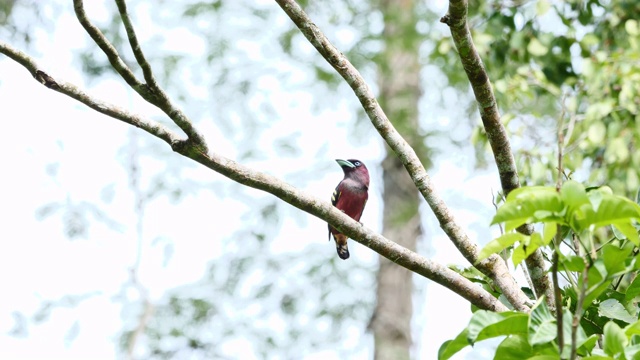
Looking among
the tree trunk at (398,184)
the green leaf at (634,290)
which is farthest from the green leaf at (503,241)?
the tree trunk at (398,184)

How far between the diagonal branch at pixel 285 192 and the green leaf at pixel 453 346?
728 mm

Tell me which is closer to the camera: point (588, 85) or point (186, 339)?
point (588, 85)

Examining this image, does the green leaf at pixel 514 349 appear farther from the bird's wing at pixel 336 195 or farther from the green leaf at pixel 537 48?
the bird's wing at pixel 336 195

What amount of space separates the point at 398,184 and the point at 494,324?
6839 mm

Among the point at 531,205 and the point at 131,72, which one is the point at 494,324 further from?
the point at 131,72

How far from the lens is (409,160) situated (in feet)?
10.1

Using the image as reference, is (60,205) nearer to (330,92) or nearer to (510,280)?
(330,92)

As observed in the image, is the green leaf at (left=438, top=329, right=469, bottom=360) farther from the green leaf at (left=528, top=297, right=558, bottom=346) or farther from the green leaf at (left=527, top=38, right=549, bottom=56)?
the green leaf at (left=527, top=38, right=549, bottom=56)

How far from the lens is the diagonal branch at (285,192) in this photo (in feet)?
8.54

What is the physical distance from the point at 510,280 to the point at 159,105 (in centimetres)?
135

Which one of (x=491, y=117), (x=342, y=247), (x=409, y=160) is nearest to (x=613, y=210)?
(x=491, y=117)

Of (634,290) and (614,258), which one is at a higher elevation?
(634,290)

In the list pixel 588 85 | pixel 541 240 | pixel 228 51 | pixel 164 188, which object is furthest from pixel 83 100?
pixel 228 51

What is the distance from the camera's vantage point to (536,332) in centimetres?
190
